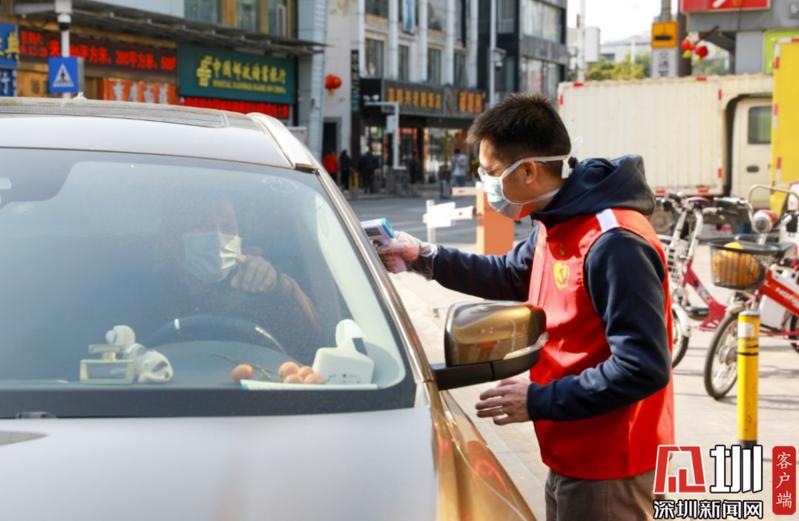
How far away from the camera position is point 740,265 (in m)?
7.20

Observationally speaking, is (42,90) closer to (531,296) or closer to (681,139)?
(681,139)

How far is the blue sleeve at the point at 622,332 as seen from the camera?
2816 millimetres

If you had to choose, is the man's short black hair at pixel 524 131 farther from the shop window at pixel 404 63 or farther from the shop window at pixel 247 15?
the shop window at pixel 404 63

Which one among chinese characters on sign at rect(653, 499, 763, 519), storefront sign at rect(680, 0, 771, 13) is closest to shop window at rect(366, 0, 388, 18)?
storefront sign at rect(680, 0, 771, 13)

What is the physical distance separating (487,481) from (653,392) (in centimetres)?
59

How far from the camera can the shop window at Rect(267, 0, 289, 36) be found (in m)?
40.5

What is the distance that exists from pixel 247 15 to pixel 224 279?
3692 centimetres

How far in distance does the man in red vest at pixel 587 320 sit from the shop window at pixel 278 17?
37984 mm

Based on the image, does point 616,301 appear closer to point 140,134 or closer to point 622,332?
point 622,332

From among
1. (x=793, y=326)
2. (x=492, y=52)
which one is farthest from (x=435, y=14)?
(x=793, y=326)

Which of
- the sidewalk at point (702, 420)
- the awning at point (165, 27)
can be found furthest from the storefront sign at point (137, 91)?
the sidewalk at point (702, 420)

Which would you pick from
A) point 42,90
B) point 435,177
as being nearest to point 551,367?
point 42,90

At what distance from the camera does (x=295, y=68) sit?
140ft

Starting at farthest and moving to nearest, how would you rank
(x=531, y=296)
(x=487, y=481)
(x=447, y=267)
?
(x=447, y=267) → (x=531, y=296) → (x=487, y=481)
